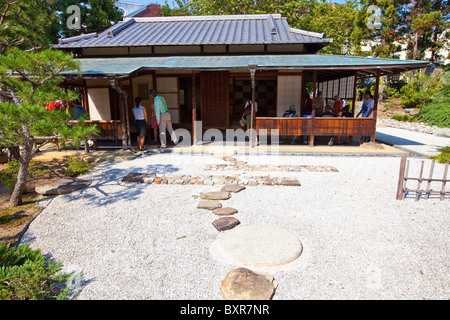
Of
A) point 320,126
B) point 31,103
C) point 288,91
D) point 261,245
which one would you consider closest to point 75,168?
point 31,103

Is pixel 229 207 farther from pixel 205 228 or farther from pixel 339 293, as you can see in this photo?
pixel 339 293

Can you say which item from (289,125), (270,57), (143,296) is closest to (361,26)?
(270,57)

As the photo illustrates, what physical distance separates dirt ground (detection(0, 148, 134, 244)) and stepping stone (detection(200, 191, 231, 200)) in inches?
110

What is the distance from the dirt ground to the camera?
411cm

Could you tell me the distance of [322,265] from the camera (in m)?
3.10

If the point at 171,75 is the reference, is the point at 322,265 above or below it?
below

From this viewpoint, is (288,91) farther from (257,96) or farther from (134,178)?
(134,178)

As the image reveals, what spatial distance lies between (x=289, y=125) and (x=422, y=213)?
16.7 ft

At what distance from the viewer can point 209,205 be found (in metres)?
4.70

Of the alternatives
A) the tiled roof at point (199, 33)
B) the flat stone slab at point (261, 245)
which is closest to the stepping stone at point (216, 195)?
the flat stone slab at point (261, 245)

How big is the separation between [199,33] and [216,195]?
29.5 ft

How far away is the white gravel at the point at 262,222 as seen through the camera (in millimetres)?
2775

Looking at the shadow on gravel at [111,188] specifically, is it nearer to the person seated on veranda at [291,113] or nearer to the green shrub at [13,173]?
the green shrub at [13,173]
